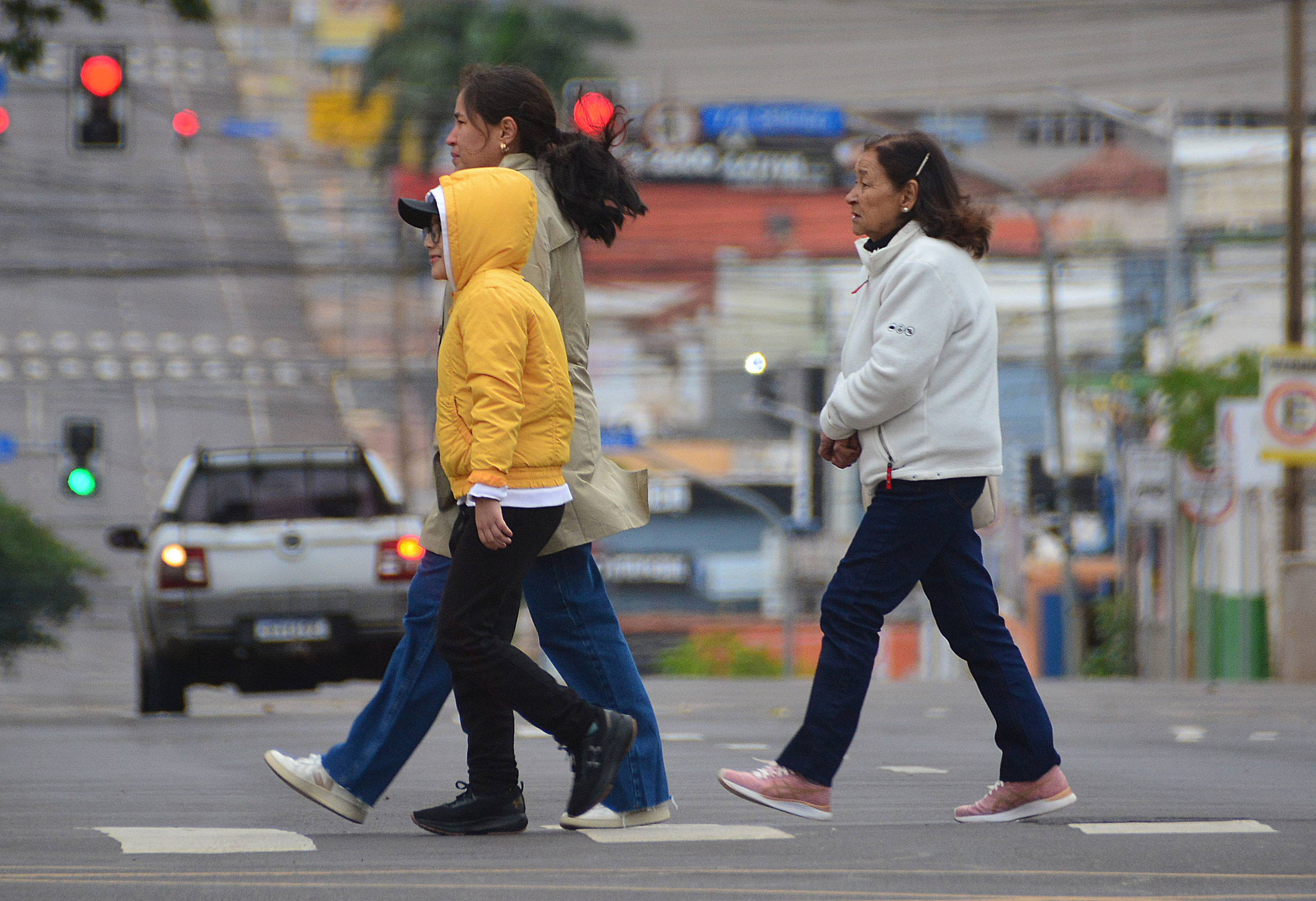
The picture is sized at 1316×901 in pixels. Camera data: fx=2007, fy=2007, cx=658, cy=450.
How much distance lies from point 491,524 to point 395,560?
274 inches

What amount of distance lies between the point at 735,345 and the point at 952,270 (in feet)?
154

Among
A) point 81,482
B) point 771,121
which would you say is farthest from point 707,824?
point 771,121

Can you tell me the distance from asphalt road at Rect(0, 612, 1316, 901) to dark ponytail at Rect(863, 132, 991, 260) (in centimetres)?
150

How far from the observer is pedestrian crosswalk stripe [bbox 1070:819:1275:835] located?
494 cm

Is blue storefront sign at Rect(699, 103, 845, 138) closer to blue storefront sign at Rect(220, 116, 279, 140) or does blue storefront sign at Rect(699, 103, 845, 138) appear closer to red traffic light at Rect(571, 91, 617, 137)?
blue storefront sign at Rect(220, 116, 279, 140)

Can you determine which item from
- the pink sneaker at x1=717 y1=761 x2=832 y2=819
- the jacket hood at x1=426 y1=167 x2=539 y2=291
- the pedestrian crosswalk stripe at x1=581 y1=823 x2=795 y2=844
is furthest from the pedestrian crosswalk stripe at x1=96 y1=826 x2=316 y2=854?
the jacket hood at x1=426 y1=167 x2=539 y2=291

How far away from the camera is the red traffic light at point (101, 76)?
616 inches

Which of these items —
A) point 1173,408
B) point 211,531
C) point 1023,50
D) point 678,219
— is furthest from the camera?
point 1023,50

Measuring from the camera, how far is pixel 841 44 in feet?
222

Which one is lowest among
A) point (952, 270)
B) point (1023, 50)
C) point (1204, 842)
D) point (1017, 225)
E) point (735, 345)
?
point (1204, 842)

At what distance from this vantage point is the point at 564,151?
494cm

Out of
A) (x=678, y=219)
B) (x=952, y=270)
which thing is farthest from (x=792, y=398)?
(x=952, y=270)

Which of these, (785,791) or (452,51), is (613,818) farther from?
(452,51)

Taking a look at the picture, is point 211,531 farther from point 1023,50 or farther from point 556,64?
point 1023,50
